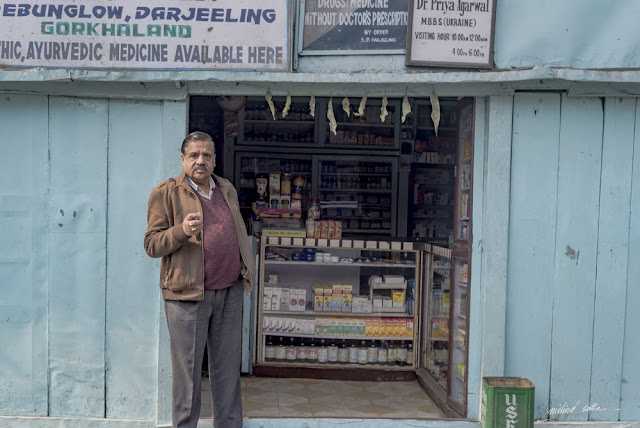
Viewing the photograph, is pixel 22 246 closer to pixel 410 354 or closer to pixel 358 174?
pixel 410 354

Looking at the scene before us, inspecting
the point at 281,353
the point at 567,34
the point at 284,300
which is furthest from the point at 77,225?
the point at 567,34

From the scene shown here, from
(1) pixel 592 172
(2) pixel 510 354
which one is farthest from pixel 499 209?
(2) pixel 510 354

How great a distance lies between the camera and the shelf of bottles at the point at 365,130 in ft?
31.1

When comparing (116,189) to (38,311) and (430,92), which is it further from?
(430,92)

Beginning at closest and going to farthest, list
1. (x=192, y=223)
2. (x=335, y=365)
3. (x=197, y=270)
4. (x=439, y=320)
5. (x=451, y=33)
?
(x=192, y=223), (x=197, y=270), (x=451, y=33), (x=439, y=320), (x=335, y=365)

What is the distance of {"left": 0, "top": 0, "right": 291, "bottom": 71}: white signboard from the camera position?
14.6 feet

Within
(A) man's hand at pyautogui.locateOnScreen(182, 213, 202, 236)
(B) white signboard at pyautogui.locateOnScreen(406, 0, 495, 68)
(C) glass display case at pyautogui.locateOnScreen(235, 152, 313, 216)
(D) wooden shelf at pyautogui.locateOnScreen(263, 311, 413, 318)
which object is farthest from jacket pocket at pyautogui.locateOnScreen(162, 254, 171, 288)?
(C) glass display case at pyautogui.locateOnScreen(235, 152, 313, 216)

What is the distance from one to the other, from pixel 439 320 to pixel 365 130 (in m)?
4.45

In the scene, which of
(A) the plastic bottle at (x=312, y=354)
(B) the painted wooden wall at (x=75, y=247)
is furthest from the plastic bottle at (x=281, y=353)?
(B) the painted wooden wall at (x=75, y=247)

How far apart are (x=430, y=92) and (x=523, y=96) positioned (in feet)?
2.26

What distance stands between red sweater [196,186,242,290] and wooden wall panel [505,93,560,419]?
2.02m

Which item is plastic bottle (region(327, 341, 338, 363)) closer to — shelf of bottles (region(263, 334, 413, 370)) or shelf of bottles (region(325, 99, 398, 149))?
shelf of bottles (region(263, 334, 413, 370))

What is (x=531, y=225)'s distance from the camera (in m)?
4.64

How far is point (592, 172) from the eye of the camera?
465 cm
